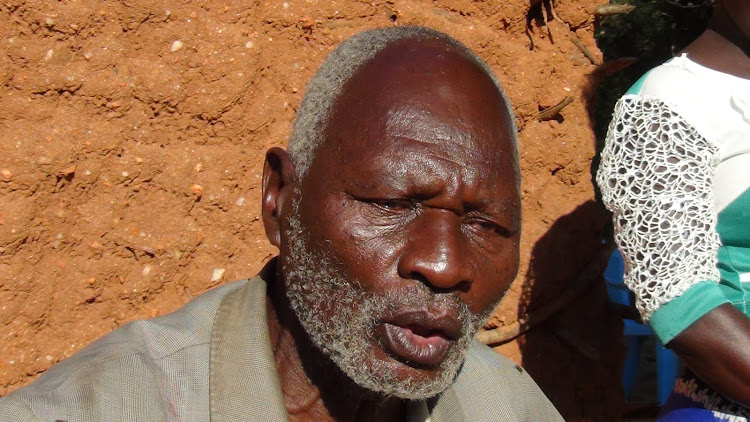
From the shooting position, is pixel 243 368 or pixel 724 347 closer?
pixel 243 368

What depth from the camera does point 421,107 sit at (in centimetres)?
191

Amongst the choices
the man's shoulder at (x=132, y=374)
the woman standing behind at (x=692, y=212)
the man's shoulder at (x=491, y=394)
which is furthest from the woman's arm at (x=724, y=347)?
the man's shoulder at (x=132, y=374)

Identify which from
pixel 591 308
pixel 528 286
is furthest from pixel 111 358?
pixel 591 308

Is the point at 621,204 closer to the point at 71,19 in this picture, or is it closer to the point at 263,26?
the point at 263,26

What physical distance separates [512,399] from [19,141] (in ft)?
5.23

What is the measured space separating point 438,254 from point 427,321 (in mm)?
146

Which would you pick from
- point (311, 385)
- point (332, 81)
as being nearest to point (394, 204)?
point (332, 81)

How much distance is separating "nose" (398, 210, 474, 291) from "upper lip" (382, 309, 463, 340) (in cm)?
6

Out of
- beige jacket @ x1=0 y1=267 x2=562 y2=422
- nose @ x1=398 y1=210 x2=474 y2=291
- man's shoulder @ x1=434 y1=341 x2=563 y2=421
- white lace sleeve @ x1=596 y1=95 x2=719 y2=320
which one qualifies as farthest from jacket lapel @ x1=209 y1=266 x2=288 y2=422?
white lace sleeve @ x1=596 y1=95 x2=719 y2=320

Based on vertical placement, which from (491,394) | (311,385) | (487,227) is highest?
(487,227)

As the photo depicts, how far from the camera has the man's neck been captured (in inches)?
79.6

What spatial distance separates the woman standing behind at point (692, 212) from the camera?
2.24 meters

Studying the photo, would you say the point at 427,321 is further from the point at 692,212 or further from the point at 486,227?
the point at 692,212

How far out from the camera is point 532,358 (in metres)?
3.37
